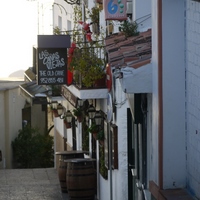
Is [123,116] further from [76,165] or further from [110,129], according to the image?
[76,165]

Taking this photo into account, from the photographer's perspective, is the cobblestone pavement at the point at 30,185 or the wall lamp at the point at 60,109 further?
the wall lamp at the point at 60,109

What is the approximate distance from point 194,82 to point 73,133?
596 inches

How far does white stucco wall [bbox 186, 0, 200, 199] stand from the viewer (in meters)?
7.60

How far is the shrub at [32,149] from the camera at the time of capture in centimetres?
2912

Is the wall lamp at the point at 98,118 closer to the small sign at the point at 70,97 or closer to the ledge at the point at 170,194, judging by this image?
the small sign at the point at 70,97

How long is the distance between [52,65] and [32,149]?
12211 mm

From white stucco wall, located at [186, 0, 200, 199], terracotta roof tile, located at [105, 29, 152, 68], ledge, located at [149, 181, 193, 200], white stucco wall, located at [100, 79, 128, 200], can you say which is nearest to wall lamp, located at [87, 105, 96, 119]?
white stucco wall, located at [100, 79, 128, 200]

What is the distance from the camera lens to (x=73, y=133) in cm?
2272

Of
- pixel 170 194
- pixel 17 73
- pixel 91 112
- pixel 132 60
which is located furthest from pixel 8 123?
pixel 170 194

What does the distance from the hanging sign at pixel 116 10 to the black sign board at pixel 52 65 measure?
4.09m

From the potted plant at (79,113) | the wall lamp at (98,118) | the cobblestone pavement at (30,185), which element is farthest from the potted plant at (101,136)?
the potted plant at (79,113)

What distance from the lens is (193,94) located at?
25.5 feet

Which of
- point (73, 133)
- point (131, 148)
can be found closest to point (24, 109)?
point (73, 133)

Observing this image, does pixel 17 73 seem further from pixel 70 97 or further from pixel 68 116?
pixel 70 97
